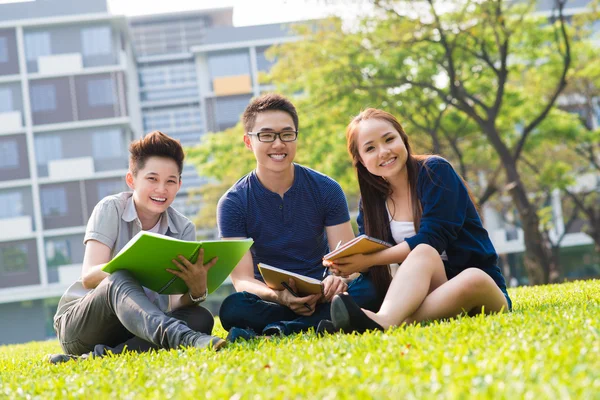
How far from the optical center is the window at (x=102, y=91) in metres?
37.2

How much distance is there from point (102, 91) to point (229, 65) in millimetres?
8938

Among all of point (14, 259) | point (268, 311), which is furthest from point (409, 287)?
point (14, 259)

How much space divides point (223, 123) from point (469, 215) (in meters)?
40.8

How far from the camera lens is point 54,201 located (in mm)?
36062

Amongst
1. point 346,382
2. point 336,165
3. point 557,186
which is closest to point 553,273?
point 557,186

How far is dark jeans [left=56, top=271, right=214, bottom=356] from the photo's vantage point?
375cm

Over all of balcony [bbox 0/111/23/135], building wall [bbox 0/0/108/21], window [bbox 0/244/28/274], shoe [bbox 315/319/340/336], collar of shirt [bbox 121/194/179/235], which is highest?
building wall [bbox 0/0/108/21]

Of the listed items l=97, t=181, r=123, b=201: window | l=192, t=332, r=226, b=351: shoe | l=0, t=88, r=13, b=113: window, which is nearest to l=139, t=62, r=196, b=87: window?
l=97, t=181, r=123, b=201: window

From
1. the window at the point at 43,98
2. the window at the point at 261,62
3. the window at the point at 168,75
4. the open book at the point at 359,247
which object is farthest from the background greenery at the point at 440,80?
the window at the point at 168,75

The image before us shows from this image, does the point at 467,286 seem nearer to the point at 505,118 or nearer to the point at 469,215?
the point at 469,215

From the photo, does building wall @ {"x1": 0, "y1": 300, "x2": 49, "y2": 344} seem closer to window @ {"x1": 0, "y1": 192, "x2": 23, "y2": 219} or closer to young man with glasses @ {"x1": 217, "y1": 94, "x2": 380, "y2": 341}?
window @ {"x1": 0, "y1": 192, "x2": 23, "y2": 219}

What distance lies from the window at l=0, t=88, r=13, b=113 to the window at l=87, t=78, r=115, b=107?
3672mm

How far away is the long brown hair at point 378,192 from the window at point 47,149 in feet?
111

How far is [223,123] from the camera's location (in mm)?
44500
